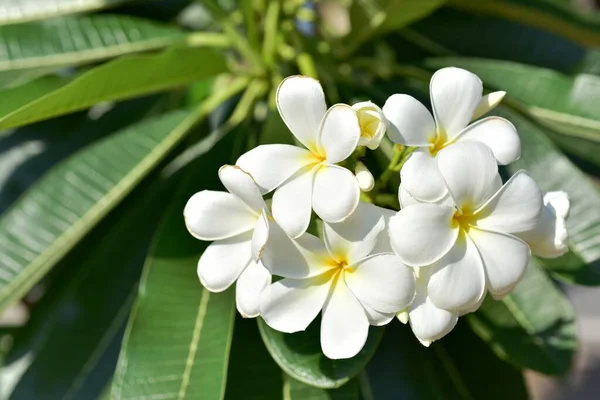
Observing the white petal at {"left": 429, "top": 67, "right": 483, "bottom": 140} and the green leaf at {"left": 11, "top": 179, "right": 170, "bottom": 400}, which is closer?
the white petal at {"left": 429, "top": 67, "right": 483, "bottom": 140}

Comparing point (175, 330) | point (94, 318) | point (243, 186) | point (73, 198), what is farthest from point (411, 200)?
point (94, 318)

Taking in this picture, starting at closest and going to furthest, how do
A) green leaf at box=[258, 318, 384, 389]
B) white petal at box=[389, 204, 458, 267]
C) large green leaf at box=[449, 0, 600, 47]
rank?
white petal at box=[389, 204, 458, 267]
green leaf at box=[258, 318, 384, 389]
large green leaf at box=[449, 0, 600, 47]

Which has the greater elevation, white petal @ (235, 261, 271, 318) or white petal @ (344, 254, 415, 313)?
white petal @ (344, 254, 415, 313)

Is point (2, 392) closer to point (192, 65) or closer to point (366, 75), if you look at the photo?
point (192, 65)

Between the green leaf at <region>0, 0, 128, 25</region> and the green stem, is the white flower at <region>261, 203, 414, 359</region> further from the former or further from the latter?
the green leaf at <region>0, 0, 128, 25</region>

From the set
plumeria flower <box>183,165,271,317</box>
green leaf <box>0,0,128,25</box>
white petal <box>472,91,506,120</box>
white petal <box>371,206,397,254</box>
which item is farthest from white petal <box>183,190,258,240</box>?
green leaf <box>0,0,128,25</box>

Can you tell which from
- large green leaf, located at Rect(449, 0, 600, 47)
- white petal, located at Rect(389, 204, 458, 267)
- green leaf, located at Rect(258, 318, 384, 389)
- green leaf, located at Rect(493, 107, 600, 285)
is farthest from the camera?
large green leaf, located at Rect(449, 0, 600, 47)

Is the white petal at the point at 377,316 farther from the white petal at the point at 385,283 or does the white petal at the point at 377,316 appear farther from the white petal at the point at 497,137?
the white petal at the point at 497,137
